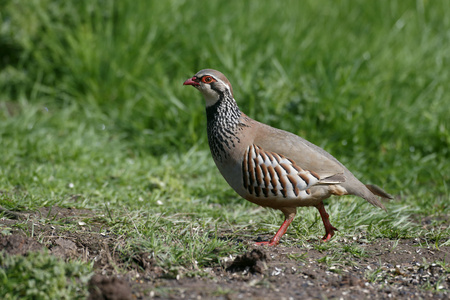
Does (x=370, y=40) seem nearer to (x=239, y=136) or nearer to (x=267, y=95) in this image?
(x=267, y=95)

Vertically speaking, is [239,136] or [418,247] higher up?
[239,136]

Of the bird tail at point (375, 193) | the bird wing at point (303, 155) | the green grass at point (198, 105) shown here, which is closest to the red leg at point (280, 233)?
the green grass at point (198, 105)

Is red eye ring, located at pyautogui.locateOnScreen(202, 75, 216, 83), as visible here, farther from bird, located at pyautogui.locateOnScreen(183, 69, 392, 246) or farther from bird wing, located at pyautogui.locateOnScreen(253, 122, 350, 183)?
bird wing, located at pyautogui.locateOnScreen(253, 122, 350, 183)

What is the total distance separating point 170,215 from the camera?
182 inches

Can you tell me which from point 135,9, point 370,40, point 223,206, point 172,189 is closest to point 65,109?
point 135,9

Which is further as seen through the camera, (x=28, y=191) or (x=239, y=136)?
(x=28, y=191)

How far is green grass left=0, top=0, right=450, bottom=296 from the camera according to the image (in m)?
4.89

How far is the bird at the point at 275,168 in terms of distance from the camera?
406 centimetres

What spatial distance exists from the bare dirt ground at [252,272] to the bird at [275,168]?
32 centimetres

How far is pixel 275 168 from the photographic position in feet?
13.4

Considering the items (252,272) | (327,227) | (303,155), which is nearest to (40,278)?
(252,272)

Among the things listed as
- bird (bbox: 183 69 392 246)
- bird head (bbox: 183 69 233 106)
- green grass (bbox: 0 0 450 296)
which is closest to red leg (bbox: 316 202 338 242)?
bird (bbox: 183 69 392 246)

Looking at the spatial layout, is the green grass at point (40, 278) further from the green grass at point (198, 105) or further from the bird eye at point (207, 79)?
the bird eye at point (207, 79)

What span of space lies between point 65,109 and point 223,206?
2662 mm
